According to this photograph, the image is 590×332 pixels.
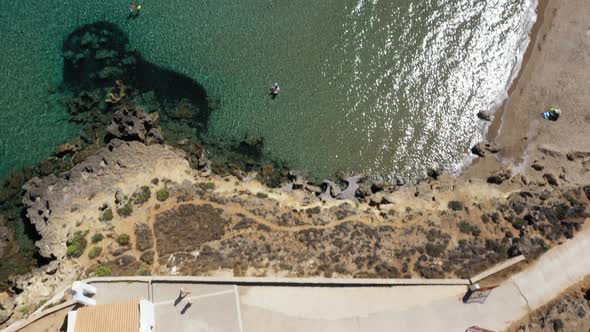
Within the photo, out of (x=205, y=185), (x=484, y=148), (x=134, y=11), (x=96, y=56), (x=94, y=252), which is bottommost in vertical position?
(x=94, y=252)

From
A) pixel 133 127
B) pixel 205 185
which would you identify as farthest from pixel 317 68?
pixel 133 127

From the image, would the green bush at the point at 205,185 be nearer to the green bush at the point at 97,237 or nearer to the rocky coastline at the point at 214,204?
the rocky coastline at the point at 214,204

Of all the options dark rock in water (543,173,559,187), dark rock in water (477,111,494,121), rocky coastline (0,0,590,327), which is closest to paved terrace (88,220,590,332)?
rocky coastline (0,0,590,327)

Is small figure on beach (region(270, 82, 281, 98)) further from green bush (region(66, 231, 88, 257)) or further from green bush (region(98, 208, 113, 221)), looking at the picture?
green bush (region(66, 231, 88, 257))

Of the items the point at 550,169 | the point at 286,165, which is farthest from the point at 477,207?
the point at 286,165

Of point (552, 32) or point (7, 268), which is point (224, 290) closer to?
point (7, 268)

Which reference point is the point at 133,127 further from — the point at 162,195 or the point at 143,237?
the point at 143,237
